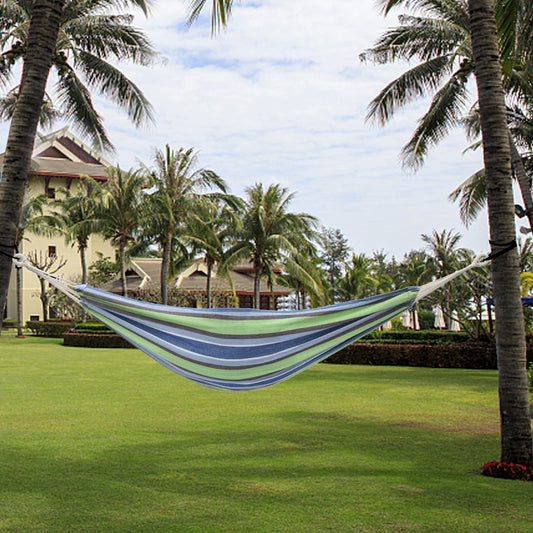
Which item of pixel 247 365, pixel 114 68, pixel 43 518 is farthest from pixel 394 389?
pixel 114 68

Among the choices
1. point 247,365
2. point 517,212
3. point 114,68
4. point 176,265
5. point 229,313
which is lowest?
point 247,365

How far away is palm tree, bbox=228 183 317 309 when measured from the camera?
20.7 metres

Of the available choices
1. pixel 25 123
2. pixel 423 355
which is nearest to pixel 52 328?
pixel 423 355

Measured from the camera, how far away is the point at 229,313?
13.5 ft

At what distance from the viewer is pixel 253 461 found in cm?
482

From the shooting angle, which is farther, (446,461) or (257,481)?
(446,461)

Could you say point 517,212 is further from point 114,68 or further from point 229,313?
point 114,68

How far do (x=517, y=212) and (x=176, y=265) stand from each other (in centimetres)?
1901

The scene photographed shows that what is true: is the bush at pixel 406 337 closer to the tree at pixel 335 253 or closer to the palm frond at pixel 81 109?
the palm frond at pixel 81 109

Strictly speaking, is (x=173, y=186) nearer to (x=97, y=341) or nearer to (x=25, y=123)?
(x=97, y=341)

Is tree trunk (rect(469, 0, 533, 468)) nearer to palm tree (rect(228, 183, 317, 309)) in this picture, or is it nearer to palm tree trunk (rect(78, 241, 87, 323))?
palm tree (rect(228, 183, 317, 309))

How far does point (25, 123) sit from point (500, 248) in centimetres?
357

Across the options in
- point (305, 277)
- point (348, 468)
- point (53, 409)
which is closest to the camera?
point (348, 468)

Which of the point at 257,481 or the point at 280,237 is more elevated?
the point at 280,237
